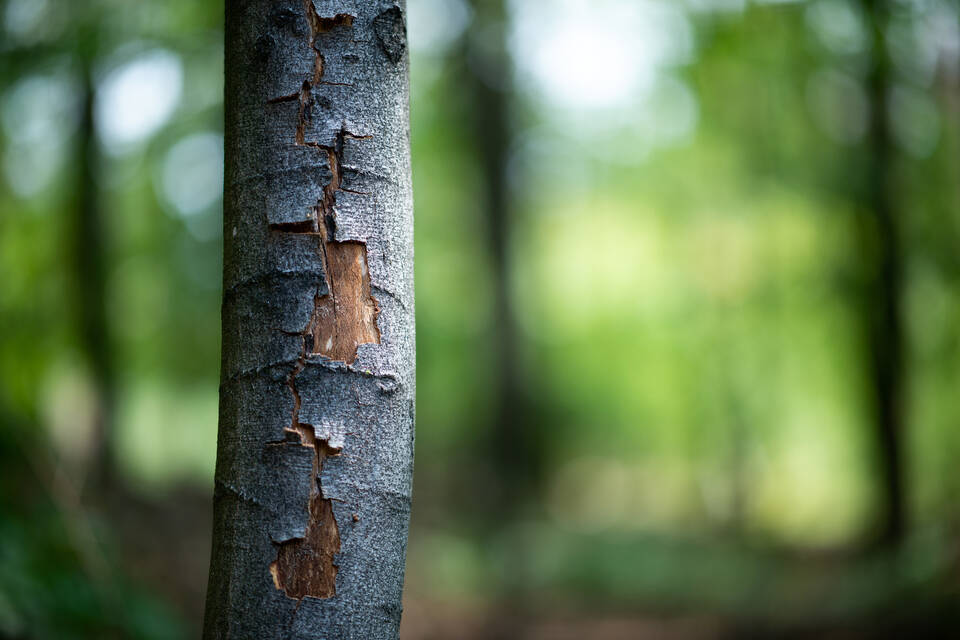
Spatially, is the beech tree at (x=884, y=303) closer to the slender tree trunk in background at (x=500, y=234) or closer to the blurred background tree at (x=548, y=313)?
the blurred background tree at (x=548, y=313)

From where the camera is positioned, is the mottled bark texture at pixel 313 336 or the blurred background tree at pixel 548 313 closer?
the mottled bark texture at pixel 313 336

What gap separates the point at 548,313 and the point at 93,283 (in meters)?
10.5

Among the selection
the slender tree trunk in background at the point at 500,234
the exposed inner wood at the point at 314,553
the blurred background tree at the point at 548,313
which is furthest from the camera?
the slender tree trunk in background at the point at 500,234

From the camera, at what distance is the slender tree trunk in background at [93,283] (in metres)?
6.40

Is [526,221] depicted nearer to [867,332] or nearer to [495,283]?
[495,283]

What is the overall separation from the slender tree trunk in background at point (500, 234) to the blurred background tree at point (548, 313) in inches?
1.6

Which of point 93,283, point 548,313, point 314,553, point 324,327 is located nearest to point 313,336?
point 324,327

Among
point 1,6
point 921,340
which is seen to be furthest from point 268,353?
point 921,340

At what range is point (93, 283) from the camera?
6.73m

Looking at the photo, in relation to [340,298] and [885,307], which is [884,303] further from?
[340,298]

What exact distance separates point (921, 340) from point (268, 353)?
23.8 feet

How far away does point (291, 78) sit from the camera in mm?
1028

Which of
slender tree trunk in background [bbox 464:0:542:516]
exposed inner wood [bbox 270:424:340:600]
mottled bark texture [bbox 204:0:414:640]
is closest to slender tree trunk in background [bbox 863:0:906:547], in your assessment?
slender tree trunk in background [bbox 464:0:542:516]

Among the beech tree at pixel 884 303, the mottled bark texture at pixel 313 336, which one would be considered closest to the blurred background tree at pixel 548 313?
the beech tree at pixel 884 303
